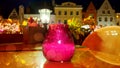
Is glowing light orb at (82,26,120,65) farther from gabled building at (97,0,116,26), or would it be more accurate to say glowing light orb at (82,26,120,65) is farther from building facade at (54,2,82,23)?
gabled building at (97,0,116,26)

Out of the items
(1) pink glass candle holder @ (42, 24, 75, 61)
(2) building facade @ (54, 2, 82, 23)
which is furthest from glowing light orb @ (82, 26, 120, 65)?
(2) building facade @ (54, 2, 82, 23)

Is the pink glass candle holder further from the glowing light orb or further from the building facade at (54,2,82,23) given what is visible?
the building facade at (54,2,82,23)

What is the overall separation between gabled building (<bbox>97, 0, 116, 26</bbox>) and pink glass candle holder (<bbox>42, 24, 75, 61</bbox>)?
30.6 m

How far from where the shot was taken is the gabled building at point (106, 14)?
3180 centimetres

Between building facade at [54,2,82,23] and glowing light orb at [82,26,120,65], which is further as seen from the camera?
building facade at [54,2,82,23]

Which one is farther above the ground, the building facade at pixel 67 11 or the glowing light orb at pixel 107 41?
the glowing light orb at pixel 107 41

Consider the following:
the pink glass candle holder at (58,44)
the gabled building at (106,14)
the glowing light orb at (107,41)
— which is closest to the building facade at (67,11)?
the gabled building at (106,14)

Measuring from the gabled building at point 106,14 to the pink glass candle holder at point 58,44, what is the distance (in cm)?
3061

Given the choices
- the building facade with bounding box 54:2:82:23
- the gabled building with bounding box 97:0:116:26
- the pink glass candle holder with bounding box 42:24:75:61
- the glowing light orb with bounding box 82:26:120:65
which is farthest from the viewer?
the gabled building with bounding box 97:0:116:26

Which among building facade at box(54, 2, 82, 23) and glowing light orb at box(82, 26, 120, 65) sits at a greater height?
glowing light orb at box(82, 26, 120, 65)

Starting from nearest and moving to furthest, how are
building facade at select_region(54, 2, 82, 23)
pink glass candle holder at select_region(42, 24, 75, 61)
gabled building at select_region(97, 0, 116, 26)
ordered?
pink glass candle holder at select_region(42, 24, 75, 61) → building facade at select_region(54, 2, 82, 23) → gabled building at select_region(97, 0, 116, 26)

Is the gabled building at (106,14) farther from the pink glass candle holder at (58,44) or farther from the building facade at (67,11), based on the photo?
the pink glass candle holder at (58,44)

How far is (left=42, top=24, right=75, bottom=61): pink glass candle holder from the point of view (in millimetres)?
1399

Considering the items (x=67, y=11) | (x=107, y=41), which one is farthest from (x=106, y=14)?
(x=107, y=41)
